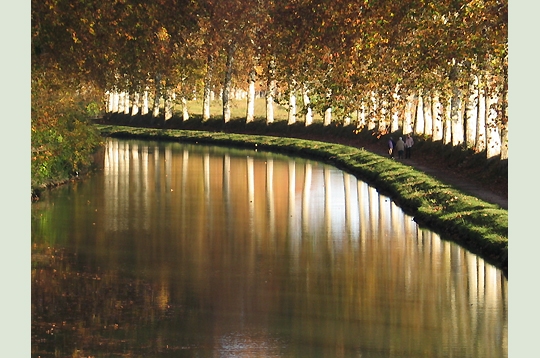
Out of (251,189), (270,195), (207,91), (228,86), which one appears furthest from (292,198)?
(207,91)

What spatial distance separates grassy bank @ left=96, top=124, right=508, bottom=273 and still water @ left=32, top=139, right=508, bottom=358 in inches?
21.5

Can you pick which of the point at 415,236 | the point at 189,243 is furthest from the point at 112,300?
the point at 415,236

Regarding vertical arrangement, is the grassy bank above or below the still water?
above

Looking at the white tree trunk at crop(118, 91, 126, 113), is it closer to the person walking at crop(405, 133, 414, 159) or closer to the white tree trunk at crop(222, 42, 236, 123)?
the white tree trunk at crop(222, 42, 236, 123)

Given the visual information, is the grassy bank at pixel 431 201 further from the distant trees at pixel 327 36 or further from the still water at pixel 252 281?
the distant trees at pixel 327 36

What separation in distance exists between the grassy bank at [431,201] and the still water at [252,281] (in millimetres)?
546

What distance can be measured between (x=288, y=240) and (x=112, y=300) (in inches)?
375

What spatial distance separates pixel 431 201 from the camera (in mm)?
35719

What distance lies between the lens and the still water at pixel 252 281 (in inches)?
690

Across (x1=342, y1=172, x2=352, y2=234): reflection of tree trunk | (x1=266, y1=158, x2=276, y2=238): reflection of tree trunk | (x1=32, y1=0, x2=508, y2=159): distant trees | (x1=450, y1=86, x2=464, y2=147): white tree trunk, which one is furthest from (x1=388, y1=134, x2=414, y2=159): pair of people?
(x1=266, y1=158, x2=276, y2=238): reflection of tree trunk

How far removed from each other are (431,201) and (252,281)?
533 inches

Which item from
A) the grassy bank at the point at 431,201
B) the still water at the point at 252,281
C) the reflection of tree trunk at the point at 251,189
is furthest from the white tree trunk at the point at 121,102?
the still water at the point at 252,281

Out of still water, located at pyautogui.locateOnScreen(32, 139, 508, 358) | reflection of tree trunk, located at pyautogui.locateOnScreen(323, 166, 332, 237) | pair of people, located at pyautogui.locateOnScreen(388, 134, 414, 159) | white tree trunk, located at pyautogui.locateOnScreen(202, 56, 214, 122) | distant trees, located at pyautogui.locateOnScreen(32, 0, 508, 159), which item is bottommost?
still water, located at pyautogui.locateOnScreen(32, 139, 508, 358)

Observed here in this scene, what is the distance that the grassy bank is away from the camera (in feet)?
89.2
